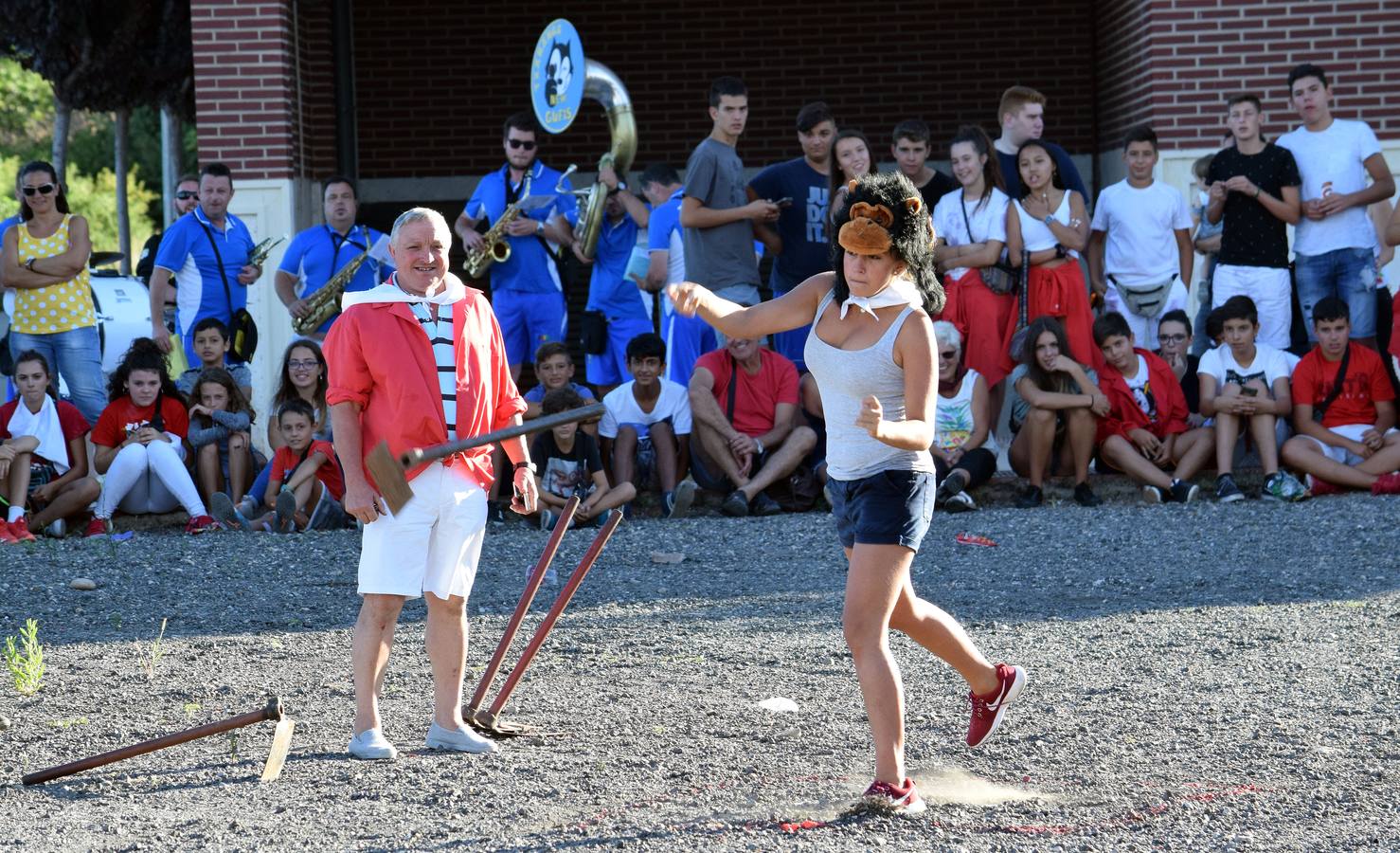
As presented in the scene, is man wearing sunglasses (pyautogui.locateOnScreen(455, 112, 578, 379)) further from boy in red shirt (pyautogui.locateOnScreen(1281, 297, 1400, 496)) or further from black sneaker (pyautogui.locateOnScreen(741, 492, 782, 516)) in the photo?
boy in red shirt (pyautogui.locateOnScreen(1281, 297, 1400, 496))

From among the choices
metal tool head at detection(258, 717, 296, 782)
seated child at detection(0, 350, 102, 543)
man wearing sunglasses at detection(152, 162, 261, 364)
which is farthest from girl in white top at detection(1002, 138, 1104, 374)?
metal tool head at detection(258, 717, 296, 782)

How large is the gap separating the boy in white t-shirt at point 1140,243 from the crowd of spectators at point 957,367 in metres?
0.02

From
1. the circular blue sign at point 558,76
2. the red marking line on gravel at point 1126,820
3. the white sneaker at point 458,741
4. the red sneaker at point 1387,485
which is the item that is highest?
the circular blue sign at point 558,76

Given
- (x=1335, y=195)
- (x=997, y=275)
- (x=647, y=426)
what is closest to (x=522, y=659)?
(x=647, y=426)

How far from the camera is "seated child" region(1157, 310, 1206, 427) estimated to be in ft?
32.6

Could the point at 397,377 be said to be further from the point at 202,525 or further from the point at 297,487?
the point at 202,525

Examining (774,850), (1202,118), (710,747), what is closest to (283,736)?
(710,747)

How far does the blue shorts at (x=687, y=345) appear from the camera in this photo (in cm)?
1016

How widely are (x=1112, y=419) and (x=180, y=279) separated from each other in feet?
18.0

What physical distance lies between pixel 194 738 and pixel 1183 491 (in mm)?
6096

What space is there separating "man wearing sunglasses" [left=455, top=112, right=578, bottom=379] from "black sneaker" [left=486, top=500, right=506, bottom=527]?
115cm

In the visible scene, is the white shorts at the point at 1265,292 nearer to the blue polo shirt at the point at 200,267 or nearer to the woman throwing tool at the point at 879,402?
the blue polo shirt at the point at 200,267

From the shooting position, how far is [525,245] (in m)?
10.4

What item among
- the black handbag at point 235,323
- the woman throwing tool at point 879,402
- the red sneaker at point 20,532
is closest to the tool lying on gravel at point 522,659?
the woman throwing tool at point 879,402
